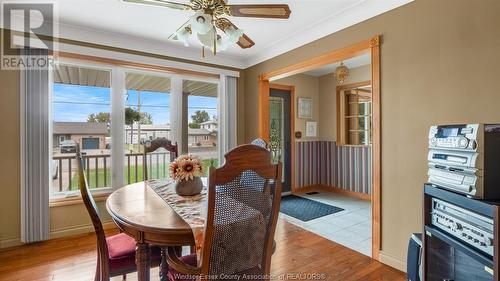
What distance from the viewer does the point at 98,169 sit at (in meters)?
3.30

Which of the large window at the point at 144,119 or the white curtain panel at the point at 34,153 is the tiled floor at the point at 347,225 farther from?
the white curtain panel at the point at 34,153

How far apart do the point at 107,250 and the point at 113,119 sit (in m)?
2.20

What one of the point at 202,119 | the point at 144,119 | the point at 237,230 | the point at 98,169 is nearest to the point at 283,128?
the point at 202,119

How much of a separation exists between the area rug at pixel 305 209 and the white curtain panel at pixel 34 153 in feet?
10.1

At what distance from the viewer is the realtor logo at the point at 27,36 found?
267cm

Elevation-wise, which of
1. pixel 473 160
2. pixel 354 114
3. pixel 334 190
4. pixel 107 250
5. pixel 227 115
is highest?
pixel 354 114

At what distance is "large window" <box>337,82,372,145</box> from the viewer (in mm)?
4875

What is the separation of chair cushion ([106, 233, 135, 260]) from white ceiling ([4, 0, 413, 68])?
2.12 m

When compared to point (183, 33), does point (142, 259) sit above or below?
below

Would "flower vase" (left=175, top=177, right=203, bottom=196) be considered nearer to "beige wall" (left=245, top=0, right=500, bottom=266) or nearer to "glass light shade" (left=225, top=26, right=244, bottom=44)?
"glass light shade" (left=225, top=26, right=244, bottom=44)

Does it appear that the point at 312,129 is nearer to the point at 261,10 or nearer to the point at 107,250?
the point at 261,10

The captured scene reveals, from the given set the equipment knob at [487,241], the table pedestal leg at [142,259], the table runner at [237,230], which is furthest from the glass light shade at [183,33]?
the equipment knob at [487,241]

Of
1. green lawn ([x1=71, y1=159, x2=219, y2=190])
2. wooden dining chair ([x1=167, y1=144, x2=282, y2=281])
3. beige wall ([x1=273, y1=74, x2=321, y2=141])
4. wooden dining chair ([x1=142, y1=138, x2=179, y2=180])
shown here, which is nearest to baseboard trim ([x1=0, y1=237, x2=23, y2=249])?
green lawn ([x1=71, y1=159, x2=219, y2=190])

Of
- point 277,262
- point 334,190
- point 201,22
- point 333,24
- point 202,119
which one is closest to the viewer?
point 201,22
